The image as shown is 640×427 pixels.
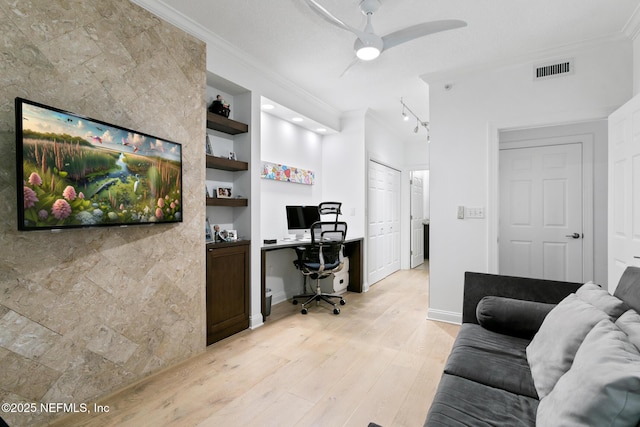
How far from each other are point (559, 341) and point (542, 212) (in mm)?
3060

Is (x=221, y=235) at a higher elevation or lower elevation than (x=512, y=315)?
higher

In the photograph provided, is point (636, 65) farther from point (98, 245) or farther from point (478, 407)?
point (98, 245)

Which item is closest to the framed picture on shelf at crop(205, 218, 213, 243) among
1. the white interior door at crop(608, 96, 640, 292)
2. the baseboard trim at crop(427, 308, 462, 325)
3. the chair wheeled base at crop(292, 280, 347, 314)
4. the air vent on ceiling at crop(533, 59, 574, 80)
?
the chair wheeled base at crop(292, 280, 347, 314)

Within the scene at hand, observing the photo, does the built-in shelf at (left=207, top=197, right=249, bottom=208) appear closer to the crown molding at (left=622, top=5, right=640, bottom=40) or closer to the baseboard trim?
the baseboard trim

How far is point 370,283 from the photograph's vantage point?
498cm

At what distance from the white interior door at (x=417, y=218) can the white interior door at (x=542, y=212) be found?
99.3 inches

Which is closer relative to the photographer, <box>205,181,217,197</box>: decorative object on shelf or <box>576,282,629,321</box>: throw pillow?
<box>576,282,629,321</box>: throw pillow

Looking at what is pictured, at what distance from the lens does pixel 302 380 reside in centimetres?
222

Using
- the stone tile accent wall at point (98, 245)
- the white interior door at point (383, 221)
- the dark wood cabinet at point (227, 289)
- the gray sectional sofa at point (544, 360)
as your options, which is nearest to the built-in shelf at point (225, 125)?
the stone tile accent wall at point (98, 245)

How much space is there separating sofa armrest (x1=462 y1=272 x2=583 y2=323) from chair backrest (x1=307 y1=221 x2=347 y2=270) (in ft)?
5.87

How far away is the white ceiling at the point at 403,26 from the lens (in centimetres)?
236

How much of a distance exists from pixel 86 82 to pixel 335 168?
3.40 meters

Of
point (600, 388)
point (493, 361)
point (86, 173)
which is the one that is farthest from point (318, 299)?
point (600, 388)

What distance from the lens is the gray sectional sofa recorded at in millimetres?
811
